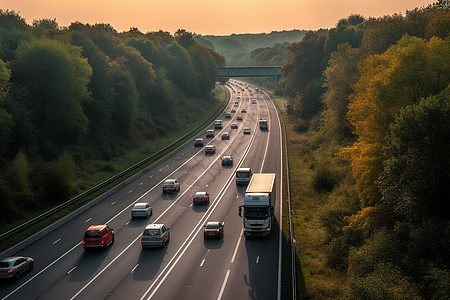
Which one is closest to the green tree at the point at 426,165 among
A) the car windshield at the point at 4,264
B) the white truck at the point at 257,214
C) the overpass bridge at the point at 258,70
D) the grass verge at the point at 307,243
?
the grass verge at the point at 307,243

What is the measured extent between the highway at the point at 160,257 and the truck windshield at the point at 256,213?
81.7 inches

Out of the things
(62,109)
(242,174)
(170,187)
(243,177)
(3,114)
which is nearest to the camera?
(3,114)

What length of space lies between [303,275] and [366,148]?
9889 millimetres

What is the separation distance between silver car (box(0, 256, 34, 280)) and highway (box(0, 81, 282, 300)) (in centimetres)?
45

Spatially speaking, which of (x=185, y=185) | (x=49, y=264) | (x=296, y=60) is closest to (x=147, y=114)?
(x=296, y=60)

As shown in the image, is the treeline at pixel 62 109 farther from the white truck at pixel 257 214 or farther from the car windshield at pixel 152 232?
the white truck at pixel 257 214

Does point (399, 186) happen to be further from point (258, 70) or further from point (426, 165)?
point (258, 70)

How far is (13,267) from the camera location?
3038cm

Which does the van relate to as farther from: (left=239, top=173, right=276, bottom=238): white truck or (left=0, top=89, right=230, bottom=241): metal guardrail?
(left=239, top=173, right=276, bottom=238): white truck

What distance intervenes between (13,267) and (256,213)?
1755 centimetres

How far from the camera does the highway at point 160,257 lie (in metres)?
28.3

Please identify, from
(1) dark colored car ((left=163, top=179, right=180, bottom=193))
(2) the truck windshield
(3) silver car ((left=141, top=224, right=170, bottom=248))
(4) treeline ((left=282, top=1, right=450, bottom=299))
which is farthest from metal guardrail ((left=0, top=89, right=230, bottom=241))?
(4) treeline ((left=282, top=1, right=450, bottom=299))

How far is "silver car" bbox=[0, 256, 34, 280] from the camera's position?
98.8ft

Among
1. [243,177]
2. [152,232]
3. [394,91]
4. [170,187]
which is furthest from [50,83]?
[394,91]
